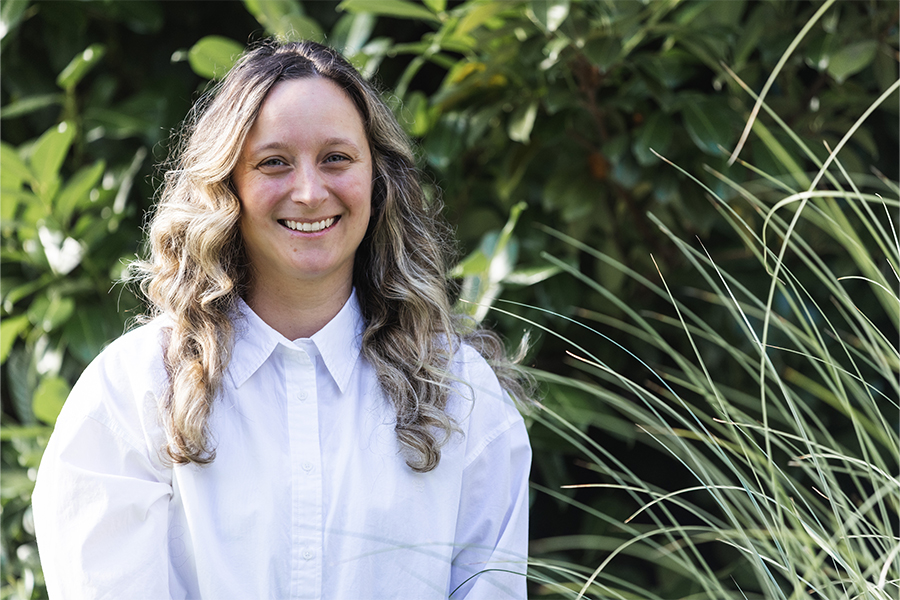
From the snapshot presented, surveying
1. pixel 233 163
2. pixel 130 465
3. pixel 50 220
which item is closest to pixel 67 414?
pixel 130 465

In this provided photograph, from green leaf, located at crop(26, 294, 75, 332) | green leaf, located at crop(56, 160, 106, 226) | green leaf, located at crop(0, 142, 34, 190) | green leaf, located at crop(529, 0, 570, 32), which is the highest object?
green leaf, located at crop(529, 0, 570, 32)

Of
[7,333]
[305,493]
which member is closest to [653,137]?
[305,493]

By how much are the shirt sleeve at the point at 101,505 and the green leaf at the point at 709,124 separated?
1.29 metres

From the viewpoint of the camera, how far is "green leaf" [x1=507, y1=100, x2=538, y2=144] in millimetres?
1916

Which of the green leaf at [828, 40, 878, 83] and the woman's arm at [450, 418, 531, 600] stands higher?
the green leaf at [828, 40, 878, 83]

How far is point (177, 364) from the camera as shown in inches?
47.6

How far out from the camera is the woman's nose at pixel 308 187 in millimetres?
1194

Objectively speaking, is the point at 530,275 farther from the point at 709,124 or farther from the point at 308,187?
the point at 308,187

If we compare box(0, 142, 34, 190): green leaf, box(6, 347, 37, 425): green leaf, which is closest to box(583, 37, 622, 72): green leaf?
box(0, 142, 34, 190): green leaf

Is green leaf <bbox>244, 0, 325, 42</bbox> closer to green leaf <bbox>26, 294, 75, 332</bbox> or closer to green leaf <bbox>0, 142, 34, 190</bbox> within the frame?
green leaf <bbox>0, 142, 34, 190</bbox>

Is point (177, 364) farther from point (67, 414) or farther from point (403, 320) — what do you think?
point (403, 320)

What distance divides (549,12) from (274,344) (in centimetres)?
96

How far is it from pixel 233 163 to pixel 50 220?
3.56 ft

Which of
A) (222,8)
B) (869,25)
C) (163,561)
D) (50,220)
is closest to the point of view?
(163,561)
